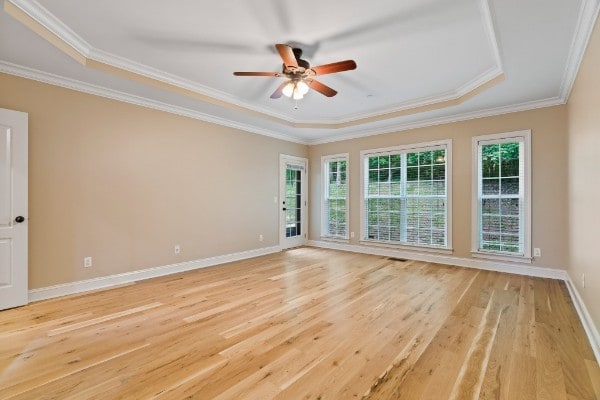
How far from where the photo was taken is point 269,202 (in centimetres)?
623

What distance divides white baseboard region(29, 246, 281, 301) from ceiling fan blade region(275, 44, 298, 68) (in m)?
3.47

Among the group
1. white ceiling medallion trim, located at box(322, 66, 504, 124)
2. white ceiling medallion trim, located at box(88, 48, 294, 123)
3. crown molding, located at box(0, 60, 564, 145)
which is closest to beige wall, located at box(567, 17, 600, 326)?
white ceiling medallion trim, located at box(322, 66, 504, 124)

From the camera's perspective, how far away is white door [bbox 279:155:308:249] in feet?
21.5

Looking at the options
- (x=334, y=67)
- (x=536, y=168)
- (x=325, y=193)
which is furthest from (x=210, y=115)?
(x=536, y=168)

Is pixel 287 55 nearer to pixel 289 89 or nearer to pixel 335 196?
pixel 289 89

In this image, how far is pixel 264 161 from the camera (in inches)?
241

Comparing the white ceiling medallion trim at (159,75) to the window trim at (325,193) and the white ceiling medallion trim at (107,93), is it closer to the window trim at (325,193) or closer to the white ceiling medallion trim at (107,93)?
the white ceiling medallion trim at (107,93)

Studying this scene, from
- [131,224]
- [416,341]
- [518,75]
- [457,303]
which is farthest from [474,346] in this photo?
[131,224]

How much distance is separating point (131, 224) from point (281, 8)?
11.2 feet

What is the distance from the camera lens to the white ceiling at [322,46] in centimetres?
247

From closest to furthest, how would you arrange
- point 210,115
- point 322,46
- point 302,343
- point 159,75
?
1. point 302,343
2. point 322,46
3. point 159,75
4. point 210,115

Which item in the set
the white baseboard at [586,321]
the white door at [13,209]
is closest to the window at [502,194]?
the white baseboard at [586,321]

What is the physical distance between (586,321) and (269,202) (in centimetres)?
495

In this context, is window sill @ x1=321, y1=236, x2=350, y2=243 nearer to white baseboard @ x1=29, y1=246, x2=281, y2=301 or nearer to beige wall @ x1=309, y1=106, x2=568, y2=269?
white baseboard @ x1=29, y1=246, x2=281, y2=301
